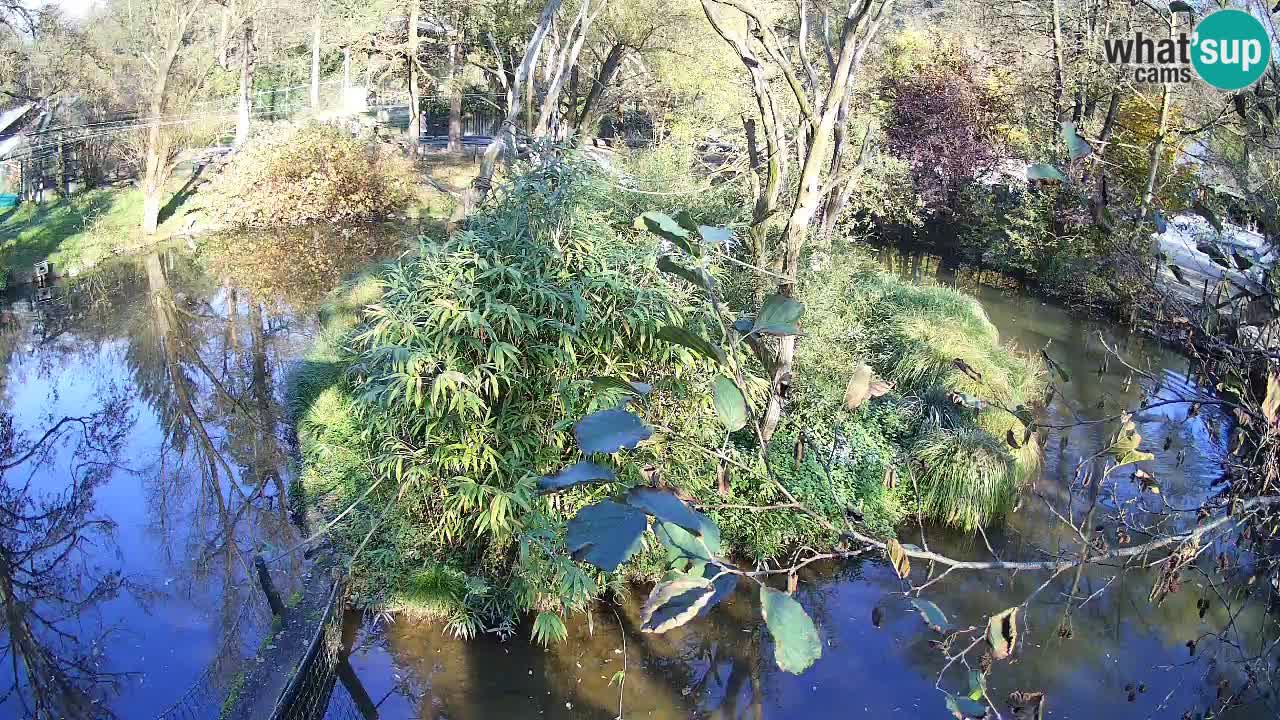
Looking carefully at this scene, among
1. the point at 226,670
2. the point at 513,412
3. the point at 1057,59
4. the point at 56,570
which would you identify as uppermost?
the point at 1057,59

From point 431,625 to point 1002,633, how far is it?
16.0 ft

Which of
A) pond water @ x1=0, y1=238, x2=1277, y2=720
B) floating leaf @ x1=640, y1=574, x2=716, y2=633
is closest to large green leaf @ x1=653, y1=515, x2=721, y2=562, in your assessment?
floating leaf @ x1=640, y1=574, x2=716, y2=633

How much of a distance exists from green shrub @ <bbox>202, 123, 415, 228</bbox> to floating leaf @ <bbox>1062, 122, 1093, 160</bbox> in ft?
60.6

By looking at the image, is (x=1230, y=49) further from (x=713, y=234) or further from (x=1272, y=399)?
(x=713, y=234)

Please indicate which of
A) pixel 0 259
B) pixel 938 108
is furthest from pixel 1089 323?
pixel 0 259

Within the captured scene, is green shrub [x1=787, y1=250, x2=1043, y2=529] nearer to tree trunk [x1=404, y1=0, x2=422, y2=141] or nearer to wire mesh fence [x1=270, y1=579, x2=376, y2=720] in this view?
wire mesh fence [x1=270, y1=579, x2=376, y2=720]

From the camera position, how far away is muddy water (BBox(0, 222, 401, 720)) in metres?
5.27

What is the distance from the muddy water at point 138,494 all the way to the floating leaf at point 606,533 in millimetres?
4539

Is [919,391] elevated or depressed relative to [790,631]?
depressed

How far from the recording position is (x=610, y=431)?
97 centimetres

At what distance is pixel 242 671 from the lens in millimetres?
4816

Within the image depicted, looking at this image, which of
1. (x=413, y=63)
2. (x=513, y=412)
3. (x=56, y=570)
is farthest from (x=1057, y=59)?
(x=56, y=570)

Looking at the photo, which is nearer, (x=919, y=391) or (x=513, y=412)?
(x=513, y=412)

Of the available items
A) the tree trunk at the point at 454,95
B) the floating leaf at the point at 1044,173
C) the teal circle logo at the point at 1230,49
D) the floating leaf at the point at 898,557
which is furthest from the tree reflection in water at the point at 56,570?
the tree trunk at the point at 454,95
